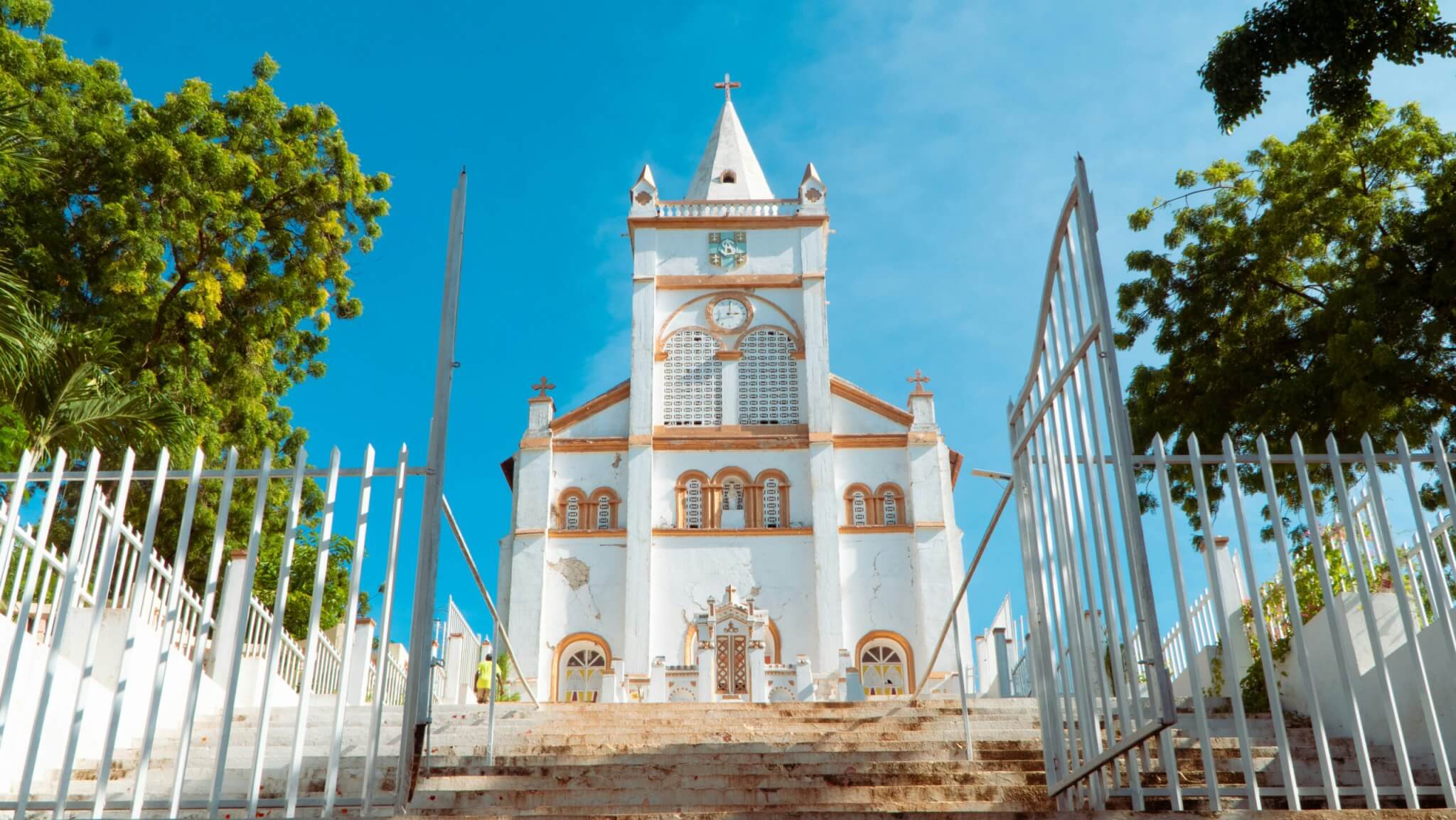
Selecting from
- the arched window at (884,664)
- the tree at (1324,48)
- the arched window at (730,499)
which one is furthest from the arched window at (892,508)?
the tree at (1324,48)

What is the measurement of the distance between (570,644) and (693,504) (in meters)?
3.66

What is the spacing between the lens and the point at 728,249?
1033 inches

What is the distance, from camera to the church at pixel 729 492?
869 inches

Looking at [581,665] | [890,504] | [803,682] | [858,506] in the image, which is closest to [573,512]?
[581,665]

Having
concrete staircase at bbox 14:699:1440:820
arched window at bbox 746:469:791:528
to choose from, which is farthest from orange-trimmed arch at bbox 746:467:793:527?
concrete staircase at bbox 14:699:1440:820

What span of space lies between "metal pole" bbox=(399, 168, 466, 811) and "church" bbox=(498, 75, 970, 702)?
50.8 ft

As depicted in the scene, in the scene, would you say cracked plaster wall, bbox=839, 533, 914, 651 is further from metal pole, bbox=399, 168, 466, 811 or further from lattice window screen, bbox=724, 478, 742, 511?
metal pole, bbox=399, 168, 466, 811

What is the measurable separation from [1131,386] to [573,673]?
12.5m

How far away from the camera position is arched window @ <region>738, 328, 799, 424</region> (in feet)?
80.9

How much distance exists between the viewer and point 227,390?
618 inches

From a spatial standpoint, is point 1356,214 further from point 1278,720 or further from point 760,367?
point 760,367

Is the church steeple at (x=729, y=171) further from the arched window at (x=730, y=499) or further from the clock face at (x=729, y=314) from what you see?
the arched window at (x=730, y=499)

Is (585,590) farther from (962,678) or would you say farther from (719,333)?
(962,678)

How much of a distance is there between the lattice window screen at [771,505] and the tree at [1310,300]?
10.7 m
